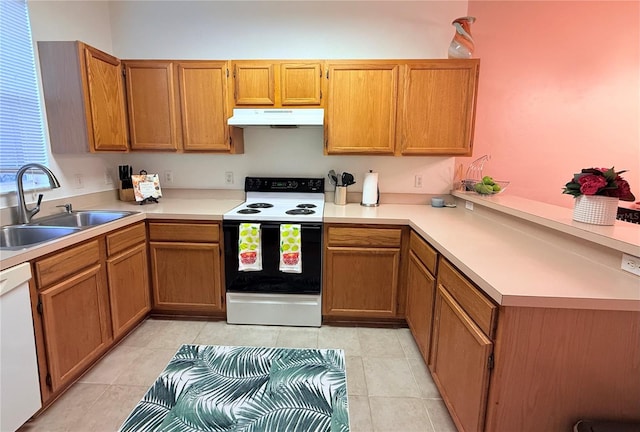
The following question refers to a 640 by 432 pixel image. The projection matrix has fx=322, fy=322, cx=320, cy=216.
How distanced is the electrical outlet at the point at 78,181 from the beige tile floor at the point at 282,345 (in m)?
1.20

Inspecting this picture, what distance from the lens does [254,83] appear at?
2.60m

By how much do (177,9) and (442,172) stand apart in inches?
108

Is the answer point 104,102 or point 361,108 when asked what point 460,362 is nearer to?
point 361,108

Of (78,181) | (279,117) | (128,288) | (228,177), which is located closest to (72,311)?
(128,288)

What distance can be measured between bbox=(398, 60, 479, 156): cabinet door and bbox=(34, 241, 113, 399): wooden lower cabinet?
2324mm

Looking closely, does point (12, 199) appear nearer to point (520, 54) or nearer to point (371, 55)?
point (371, 55)

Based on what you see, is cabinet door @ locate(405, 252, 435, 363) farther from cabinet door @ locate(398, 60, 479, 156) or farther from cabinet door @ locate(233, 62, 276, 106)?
cabinet door @ locate(233, 62, 276, 106)

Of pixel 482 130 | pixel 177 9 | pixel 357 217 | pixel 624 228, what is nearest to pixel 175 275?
pixel 357 217

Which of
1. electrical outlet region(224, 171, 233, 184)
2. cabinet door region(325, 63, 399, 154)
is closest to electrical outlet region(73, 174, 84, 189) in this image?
electrical outlet region(224, 171, 233, 184)

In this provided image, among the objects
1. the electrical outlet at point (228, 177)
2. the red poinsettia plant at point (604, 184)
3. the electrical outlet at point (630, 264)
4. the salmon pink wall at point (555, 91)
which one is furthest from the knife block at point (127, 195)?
the electrical outlet at point (630, 264)

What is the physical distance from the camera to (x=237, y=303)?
2533 millimetres

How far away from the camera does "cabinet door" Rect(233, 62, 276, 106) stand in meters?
2.58

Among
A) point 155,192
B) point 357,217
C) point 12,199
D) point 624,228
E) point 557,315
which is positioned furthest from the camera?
point 155,192

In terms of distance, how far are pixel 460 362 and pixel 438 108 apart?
6.19 feet
